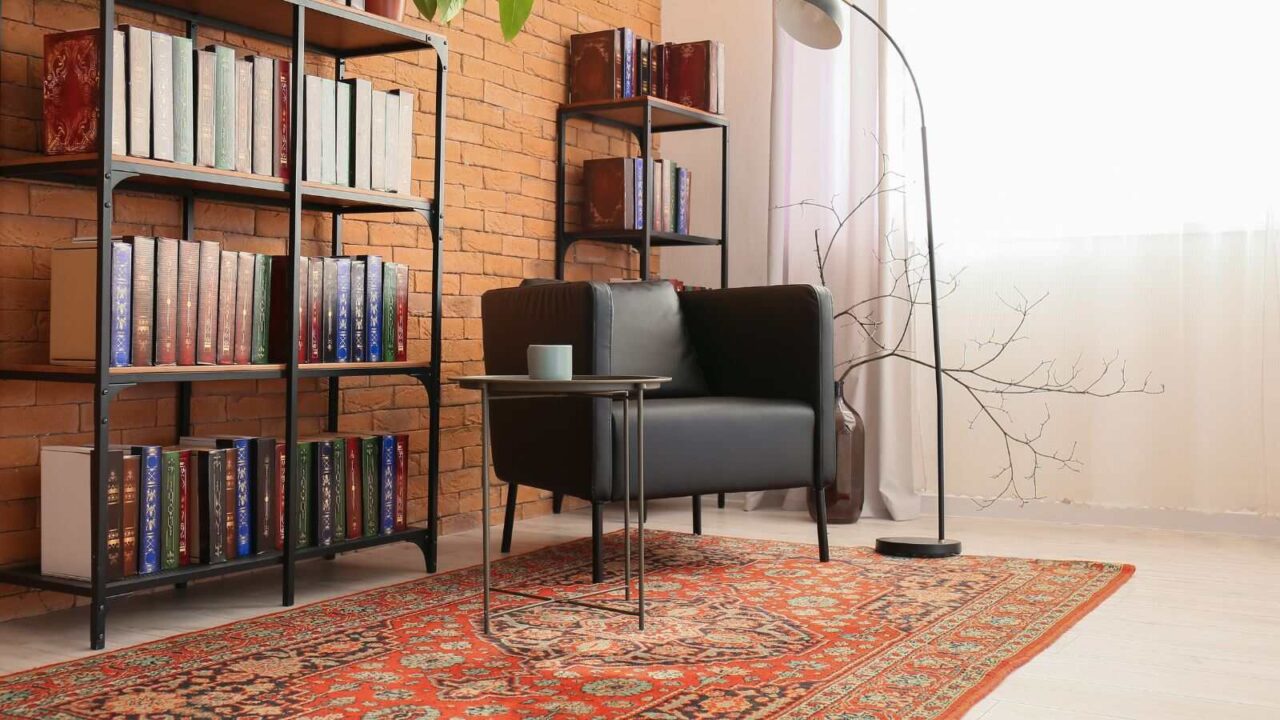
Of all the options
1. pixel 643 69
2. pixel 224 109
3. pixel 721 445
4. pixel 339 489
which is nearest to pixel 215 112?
pixel 224 109

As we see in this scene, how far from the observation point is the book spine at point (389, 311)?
3.02 m

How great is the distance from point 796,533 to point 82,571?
2141 mm

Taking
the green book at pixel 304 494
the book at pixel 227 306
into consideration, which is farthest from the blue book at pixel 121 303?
the green book at pixel 304 494

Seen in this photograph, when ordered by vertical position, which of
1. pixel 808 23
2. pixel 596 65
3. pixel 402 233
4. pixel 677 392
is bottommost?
pixel 677 392

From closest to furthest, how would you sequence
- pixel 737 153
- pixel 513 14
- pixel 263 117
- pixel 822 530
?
pixel 513 14 → pixel 263 117 → pixel 822 530 → pixel 737 153

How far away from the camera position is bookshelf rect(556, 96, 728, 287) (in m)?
4.12

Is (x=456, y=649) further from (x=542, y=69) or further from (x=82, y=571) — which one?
(x=542, y=69)

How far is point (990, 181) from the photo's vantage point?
163 inches

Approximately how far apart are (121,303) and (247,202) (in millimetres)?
692

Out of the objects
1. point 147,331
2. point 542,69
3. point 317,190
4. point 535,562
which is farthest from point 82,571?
point 542,69

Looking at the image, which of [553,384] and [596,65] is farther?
[596,65]

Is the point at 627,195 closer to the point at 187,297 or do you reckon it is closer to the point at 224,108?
the point at 224,108

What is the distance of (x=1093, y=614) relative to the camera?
2.59 metres

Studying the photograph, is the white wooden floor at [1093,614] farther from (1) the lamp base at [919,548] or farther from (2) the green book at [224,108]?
(2) the green book at [224,108]
